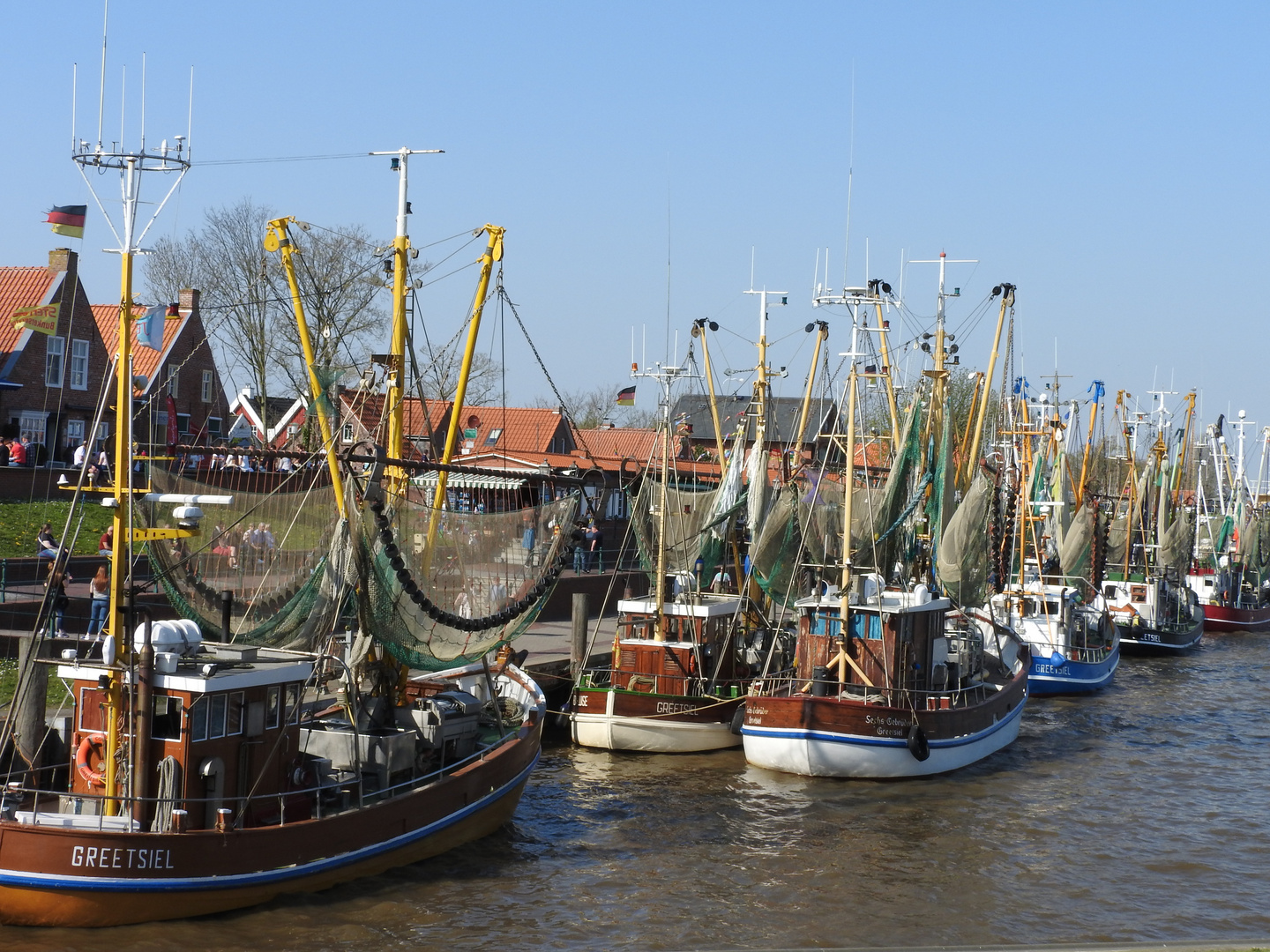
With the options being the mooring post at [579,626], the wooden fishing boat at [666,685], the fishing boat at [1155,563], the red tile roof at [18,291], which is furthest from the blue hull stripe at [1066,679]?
the red tile roof at [18,291]

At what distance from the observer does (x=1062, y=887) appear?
21.1 metres

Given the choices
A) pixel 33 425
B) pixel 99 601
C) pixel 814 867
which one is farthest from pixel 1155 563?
pixel 99 601

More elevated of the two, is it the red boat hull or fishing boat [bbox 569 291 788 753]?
fishing boat [bbox 569 291 788 753]

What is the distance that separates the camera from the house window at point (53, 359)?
50594 millimetres

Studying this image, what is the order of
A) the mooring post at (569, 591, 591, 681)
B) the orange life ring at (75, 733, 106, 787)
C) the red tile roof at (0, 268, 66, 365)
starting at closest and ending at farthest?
the orange life ring at (75, 733, 106, 787) < the mooring post at (569, 591, 591, 681) < the red tile roof at (0, 268, 66, 365)

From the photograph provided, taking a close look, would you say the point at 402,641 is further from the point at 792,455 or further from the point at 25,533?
the point at 792,455

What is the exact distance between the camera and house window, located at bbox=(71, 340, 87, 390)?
170 ft

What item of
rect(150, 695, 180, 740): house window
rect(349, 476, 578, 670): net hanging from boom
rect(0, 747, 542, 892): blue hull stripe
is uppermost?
rect(349, 476, 578, 670): net hanging from boom

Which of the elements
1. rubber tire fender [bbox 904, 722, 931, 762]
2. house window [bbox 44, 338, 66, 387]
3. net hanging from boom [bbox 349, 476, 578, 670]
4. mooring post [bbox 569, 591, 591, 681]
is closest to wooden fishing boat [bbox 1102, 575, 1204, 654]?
mooring post [bbox 569, 591, 591, 681]

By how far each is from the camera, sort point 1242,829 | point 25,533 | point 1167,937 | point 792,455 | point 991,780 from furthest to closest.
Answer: point 792,455
point 25,533
point 991,780
point 1242,829
point 1167,937

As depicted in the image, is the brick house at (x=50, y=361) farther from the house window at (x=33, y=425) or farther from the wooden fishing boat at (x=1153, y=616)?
the wooden fishing boat at (x=1153, y=616)

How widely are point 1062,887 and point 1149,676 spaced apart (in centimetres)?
2736

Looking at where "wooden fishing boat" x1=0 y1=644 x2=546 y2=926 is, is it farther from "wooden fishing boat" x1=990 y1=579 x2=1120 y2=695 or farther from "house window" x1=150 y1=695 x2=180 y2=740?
→ "wooden fishing boat" x1=990 y1=579 x2=1120 y2=695

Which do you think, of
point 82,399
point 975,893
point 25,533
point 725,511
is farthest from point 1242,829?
point 82,399
